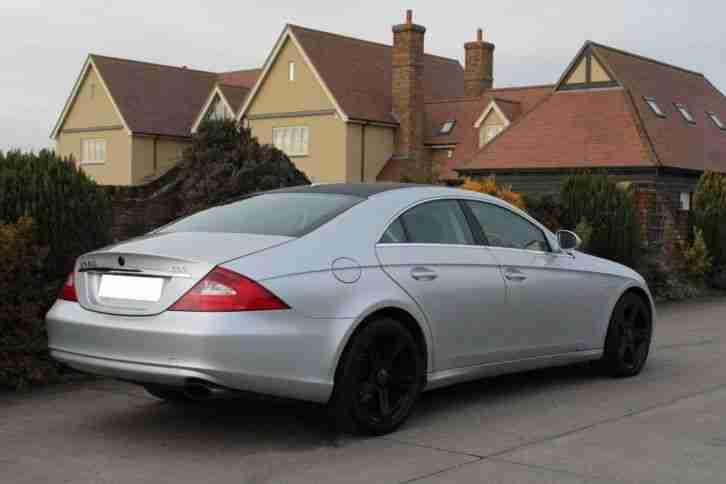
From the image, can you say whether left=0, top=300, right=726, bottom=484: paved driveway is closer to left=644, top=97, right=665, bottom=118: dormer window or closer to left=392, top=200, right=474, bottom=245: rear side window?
left=392, top=200, right=474, bottom=245: rear side window

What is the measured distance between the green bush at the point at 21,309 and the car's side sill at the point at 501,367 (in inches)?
118

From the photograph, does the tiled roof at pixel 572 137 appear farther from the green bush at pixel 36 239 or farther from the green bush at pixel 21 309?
the green bush at pixel 21 309

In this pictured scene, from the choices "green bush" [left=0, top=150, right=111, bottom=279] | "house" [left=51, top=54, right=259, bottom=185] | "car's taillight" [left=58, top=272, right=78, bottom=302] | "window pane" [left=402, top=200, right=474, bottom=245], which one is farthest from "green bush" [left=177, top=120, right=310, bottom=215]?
"house" [left=51, top=54, right=259, bottom=185]

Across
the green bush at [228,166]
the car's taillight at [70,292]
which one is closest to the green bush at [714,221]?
the green bush at [228,166]

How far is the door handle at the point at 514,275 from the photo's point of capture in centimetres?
752

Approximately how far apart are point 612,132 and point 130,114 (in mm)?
24800

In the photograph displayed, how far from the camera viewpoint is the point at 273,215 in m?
6.83

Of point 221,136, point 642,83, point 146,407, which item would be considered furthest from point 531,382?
point 642,83

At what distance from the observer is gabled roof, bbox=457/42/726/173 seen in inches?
1310

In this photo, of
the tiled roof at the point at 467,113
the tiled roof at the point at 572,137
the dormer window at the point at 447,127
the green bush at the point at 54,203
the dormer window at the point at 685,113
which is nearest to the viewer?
the green bush at the point at 54,203

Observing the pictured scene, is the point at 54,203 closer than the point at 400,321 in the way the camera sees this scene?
No

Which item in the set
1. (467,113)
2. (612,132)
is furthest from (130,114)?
(612,132)

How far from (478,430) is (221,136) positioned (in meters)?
8.46

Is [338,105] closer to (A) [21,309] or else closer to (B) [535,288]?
(A) [21,309]
